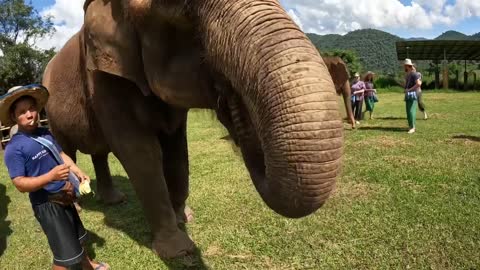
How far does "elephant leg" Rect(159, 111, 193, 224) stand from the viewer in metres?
4.54

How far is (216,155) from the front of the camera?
332 inches

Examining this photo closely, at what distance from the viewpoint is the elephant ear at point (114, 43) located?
290cm

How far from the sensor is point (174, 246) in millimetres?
→ 3881

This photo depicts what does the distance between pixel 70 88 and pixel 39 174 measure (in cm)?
168

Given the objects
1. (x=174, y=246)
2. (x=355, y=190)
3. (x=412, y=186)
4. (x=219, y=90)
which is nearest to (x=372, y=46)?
(x=412, y=186)

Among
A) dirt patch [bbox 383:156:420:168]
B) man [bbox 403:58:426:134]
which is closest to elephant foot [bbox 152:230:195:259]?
dirt patch [bbox 383:156:420:168]

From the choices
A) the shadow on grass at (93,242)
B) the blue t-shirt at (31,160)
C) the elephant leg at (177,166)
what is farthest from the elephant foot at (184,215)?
the blue t-shirt at (31,160)

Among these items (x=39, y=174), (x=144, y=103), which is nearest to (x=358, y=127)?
(x=144, y=103)

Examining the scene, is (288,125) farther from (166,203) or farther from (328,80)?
(166,203)

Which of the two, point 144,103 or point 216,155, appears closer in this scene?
point 144,103

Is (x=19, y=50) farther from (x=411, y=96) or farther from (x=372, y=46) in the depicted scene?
(x=372, y=46)

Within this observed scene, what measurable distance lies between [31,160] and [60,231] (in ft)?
1.87

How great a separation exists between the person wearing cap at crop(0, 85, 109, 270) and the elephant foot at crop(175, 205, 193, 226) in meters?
1.34

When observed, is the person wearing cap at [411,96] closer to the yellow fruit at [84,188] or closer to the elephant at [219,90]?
the elephant at [219,90]
